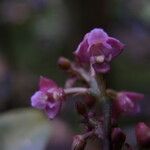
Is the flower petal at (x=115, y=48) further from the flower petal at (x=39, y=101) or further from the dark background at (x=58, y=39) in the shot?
the dark background at (x=58, y=39)

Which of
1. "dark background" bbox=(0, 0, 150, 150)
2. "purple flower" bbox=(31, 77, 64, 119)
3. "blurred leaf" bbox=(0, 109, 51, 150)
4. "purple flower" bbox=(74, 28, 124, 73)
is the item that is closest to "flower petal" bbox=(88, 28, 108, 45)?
"purple flower" bbox=(74, 28, 124, 73)

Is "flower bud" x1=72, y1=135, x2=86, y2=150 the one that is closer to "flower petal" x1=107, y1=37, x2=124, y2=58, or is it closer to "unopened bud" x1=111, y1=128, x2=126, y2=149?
"unopened bud" x1=111, y1=128, x2=126, y2=149

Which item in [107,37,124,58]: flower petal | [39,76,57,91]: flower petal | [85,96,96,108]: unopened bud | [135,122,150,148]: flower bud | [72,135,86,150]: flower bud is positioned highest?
[107,37,124,58]: flower petal

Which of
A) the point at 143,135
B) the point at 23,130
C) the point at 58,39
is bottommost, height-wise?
the point at 58,39

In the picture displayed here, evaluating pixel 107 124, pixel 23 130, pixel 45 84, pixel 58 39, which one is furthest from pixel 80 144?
pixel 58 39

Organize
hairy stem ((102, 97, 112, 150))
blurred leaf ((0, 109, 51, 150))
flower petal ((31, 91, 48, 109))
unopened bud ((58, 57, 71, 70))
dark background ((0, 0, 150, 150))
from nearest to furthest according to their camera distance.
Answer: hairy stem ((102, 97, 112, 150)) < flower petal ((31, 91, 48, 109)) < unopened bud ((58, 57, 71, 70)) < blurred leaf ((0, 109, 51, 150)) < dark background ((0, 0, 150, 150))

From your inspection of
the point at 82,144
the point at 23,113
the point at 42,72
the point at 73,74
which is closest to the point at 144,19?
the point at 42,72

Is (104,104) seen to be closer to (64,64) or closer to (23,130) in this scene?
(64,64)
